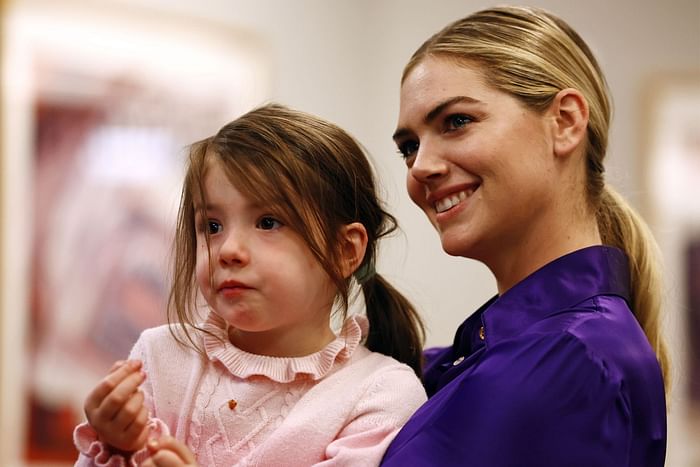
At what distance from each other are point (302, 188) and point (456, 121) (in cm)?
25

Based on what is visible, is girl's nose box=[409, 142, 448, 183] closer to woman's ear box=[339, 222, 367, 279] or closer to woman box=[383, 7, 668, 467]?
woman box=[383, 7, 668, 467]

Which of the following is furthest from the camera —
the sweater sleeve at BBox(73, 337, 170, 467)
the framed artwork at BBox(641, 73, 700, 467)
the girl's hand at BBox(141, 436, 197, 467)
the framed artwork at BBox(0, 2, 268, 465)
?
the framed artwork at BBox(641, 73, 700, 467)

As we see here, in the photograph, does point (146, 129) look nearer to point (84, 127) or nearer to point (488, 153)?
point (84, 127)

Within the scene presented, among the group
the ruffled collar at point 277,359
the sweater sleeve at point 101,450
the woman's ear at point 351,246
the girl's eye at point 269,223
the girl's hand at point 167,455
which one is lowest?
the sweater sleeve at point 101,450

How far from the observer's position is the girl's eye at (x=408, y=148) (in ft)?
4.95

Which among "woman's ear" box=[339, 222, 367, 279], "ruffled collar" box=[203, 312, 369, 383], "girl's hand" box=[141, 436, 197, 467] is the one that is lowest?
"girl's hand" box=[141, 436, 197, 467]

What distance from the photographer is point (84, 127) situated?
9.08 ft

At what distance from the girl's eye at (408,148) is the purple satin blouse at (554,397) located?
1.04 feet

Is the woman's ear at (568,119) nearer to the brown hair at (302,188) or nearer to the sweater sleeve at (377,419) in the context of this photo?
the brown hair at (302,188)

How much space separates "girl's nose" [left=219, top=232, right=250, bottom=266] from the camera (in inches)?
51.2

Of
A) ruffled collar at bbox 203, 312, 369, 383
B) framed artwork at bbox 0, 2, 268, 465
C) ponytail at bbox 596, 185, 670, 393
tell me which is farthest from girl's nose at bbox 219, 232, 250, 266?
framed artwork at bbox 0, 2, 268, 465

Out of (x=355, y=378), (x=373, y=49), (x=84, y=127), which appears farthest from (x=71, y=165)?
(x=355, y=378)

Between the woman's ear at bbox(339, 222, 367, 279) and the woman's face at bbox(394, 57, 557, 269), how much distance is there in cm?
12

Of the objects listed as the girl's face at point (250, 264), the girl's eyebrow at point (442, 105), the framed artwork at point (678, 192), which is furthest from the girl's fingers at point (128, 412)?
the framed artwork at point (678, 192)
